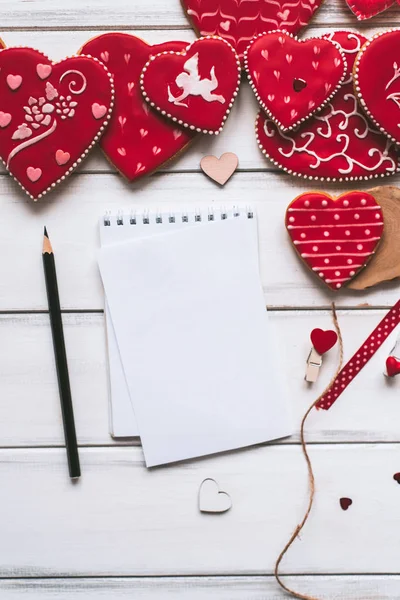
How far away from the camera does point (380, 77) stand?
0.59 m

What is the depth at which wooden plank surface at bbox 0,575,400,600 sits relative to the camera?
2.13 ft

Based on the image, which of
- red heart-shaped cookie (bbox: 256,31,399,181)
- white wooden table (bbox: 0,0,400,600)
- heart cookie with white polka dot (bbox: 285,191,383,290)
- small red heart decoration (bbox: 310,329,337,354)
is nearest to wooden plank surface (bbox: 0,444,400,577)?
white wooden table (bbox: 0,0,400,600)

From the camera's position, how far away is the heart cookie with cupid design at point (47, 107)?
1.95 ft

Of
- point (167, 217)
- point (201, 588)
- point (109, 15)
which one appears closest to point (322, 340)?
point (167, 217)

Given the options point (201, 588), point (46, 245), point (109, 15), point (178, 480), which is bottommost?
point (201, 588)

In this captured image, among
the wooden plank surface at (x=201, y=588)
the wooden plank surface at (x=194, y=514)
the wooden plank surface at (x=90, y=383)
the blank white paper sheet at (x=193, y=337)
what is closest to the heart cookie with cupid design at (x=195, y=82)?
the blank white paper sheet at (x=193, y=337)

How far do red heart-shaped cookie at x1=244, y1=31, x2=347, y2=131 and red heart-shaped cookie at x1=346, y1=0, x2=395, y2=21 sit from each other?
0.19 ft

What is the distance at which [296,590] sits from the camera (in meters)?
0.65

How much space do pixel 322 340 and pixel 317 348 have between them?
0.01 meters

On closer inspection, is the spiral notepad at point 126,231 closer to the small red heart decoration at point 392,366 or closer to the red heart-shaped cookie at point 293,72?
the red heart-shaped cookie at point 293,72

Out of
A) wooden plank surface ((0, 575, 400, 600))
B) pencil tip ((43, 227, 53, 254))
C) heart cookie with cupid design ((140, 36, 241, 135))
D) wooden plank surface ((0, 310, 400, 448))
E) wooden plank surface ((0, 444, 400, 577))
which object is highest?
heart cookie with cupid design ((140, 36, 241, 135))

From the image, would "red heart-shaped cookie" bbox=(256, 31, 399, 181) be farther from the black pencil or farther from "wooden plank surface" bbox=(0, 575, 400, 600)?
"wooden plank surface" bbox=(0, 575, 400, 600)

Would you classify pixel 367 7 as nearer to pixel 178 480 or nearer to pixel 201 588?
pixel 178 480

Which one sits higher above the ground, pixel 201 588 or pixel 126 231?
pixel 126 231
